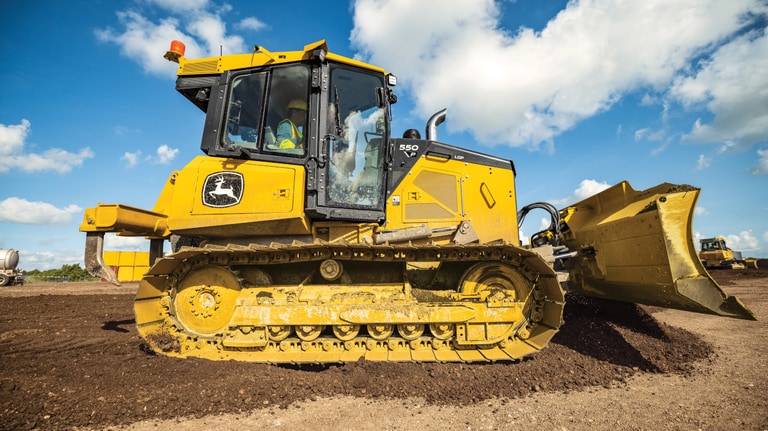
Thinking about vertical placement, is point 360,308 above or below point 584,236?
below

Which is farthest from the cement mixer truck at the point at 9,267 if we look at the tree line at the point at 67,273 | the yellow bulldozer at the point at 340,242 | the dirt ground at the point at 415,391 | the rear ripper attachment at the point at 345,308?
the rear ripper attachment at the point at 345,308

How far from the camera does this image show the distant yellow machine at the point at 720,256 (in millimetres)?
26906

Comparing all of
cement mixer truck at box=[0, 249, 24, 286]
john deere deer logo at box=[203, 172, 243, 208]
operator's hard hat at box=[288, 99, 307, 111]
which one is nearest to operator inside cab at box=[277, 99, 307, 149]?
operator's hard hat at box=[288, 99, 307, 111]

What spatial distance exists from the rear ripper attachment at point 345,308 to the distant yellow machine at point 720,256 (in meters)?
30.0

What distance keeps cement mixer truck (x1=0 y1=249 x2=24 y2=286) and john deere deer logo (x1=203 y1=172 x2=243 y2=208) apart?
2684 cm

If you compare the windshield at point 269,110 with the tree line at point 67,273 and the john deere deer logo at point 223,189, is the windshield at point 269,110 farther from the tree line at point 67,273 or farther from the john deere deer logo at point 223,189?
the tree line at point 67,273

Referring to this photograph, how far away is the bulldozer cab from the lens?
4.39m

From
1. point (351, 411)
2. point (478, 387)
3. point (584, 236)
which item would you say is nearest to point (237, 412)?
point (351, 411)

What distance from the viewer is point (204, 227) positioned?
429cm

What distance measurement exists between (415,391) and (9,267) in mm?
29382

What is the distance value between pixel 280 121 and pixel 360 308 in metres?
2.50

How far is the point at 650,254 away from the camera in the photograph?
385 cm

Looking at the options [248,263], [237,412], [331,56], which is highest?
[331,56]

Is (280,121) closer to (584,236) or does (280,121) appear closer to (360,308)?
(360,308)
